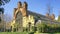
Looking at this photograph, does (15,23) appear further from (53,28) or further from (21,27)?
(53,28)

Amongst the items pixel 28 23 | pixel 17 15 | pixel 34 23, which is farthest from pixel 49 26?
pixel 17 15

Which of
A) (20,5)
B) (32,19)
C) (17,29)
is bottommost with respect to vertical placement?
(17,29)

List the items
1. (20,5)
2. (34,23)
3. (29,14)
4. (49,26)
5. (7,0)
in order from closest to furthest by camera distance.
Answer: (7,0) → (49,26) → (34,23) → (29,14) → (20,5)

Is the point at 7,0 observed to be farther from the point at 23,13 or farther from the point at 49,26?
the point at 23,13

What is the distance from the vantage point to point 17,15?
6831 centimetres

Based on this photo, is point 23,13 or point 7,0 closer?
point 7,0

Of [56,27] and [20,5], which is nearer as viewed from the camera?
[56,27]

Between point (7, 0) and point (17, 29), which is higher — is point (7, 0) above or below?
above

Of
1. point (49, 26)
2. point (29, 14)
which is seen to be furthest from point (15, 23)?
point (49, 26)

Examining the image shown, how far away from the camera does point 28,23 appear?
61625 mm

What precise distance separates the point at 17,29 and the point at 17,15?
842 cm

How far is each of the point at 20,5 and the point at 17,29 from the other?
33.8 ft

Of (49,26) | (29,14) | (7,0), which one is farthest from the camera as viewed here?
(29,14)

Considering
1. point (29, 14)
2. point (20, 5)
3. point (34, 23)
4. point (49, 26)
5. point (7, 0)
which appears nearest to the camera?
point (7, 0)
